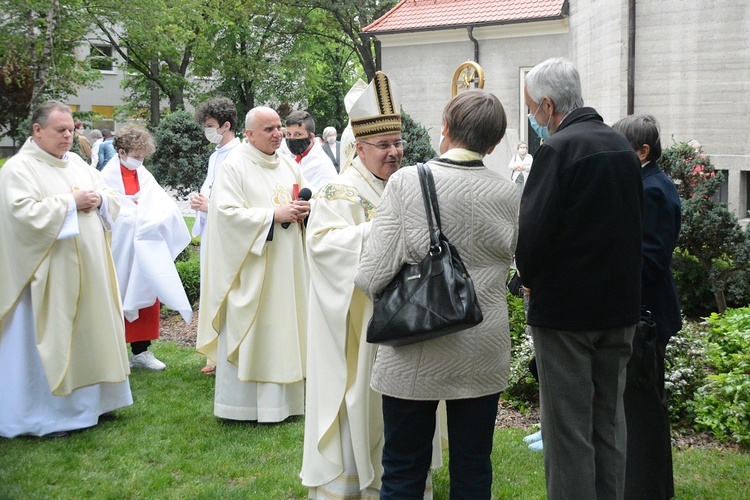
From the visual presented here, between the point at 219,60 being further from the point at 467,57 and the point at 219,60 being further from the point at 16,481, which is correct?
the point at 16,481

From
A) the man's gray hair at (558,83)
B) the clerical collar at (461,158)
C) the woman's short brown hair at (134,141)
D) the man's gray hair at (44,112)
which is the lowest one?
the clerical collar at (461,158)

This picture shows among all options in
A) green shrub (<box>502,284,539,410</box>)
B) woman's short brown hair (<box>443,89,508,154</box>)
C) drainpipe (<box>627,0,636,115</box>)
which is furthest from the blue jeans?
Answer: drainpipe (<box>627,0,636,115</box>)

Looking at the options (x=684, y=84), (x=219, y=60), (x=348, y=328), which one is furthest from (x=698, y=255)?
(x=219, y=60)

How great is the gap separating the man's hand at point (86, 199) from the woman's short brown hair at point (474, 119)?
3.36 meters

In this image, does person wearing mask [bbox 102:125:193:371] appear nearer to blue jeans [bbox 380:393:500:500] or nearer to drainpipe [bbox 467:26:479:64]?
blue jeans [bbox 380:393:500:500]

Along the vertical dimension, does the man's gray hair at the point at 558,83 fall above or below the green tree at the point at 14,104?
below

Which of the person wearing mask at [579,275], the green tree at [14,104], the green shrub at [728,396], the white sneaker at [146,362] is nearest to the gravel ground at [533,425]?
the green shrub at [728,396]

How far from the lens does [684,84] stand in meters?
10.9

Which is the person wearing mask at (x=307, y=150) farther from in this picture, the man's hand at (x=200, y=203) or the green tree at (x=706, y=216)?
the green tree at (x=706, y=216)

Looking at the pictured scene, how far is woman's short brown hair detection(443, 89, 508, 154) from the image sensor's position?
329cm

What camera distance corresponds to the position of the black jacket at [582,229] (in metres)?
3.38

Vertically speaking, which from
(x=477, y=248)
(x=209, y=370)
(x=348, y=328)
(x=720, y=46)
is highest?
(x=720, y=46)

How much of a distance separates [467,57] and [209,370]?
13673 millimetres

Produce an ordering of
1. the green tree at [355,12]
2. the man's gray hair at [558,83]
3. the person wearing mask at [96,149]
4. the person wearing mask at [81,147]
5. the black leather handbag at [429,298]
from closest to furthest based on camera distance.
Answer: the black leather handbag at [429,298] < the man's gray hair at [558,83] < the person wearing mask at [81,147] < the person wearing mask at [96,149] < the green tree at [355,12]
